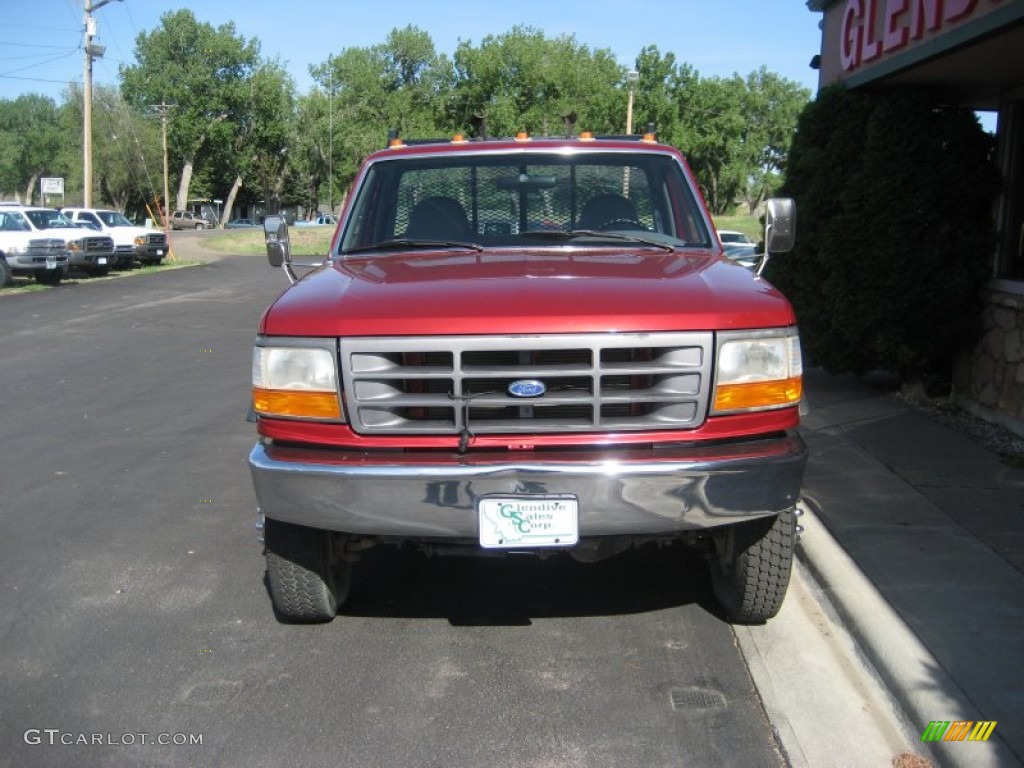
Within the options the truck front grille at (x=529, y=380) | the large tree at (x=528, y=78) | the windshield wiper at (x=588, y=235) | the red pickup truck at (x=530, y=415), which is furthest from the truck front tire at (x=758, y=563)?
the large tree at (x=528, y=78)

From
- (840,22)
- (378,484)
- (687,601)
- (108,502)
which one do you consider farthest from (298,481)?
(840,22)

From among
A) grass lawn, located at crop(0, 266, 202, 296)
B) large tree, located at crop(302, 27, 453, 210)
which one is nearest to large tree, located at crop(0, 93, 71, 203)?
large tree, located at crop(302, 27, 453, 210)

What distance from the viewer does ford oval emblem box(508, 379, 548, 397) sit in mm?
3445

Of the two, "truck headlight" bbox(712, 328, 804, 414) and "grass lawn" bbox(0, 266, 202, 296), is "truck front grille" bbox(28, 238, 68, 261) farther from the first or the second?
"truck headlight" bbox(712, 328, 804, 414)

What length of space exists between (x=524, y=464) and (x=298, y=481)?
0.79m

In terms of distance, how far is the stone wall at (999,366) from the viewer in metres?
7.07

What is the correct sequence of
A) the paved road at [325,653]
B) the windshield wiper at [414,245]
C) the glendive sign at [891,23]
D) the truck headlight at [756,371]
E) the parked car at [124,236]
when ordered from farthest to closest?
the parked car at [124,236], the glendive sign at [891,23], the windshield wiper at [414,245], the truck headlight at [756,371], the paved road at [325,653]

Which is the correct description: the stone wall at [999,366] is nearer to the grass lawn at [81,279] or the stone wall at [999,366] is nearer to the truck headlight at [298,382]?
the truck headlight at [298,382]

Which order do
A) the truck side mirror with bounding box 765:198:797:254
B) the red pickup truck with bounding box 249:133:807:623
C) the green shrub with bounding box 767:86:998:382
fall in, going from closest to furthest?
the red pickup truck with bounding box 249:133:807:623 → the truck side mirror with bounding box 765:198:797:254 → the green shrub with bounding box 767:86:998:382

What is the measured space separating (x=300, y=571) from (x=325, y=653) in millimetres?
345

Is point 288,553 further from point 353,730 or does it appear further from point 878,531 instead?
point 878,531

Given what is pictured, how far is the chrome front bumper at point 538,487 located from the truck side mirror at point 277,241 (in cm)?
179

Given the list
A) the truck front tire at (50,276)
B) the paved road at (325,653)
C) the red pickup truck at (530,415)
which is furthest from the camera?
the truck front tire at (50,276)

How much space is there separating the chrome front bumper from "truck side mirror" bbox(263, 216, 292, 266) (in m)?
1.79
